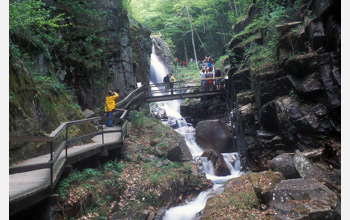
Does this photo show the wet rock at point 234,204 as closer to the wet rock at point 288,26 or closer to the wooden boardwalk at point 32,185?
the wooden boardwalk at point 32,185

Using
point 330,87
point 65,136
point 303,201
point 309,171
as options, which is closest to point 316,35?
point 330,87

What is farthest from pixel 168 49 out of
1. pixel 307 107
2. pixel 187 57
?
pixel 307 107

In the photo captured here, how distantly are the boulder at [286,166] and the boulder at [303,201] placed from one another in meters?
1.42

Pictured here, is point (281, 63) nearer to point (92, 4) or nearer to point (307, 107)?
point (307, 107)

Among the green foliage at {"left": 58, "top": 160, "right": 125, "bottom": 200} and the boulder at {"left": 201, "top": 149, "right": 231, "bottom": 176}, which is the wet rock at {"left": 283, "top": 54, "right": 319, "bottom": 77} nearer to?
the boulder at {"left": 201, "top": 149, "right": 231, "bottom": 176}

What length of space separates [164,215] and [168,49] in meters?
28.1

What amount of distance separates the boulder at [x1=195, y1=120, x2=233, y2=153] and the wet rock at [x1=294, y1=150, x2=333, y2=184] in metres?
7.76

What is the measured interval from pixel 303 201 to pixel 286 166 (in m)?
2.55

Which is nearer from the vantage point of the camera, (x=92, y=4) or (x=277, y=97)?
(x=277, y=97)

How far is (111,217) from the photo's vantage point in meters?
7.03

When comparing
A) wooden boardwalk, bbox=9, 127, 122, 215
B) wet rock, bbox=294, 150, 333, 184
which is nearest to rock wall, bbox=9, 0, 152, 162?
wooden boardwalk, bbox=9, 127, 122, 215

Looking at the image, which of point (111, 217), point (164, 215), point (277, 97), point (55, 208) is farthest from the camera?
point (277, 97)

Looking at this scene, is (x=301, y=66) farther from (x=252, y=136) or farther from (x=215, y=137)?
(x=215, y=137)

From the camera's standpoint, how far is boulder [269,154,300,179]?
26.8 ft
